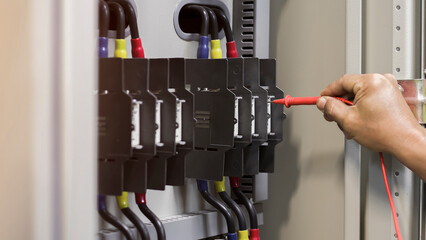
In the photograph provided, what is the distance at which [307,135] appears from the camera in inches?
54.6

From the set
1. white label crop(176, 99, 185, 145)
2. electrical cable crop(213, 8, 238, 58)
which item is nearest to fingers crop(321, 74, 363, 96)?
electrical cable crop(213, 8, 238, 58)

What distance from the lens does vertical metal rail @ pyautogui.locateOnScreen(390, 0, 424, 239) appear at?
1.23 meters

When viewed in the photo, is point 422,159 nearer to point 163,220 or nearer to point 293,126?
point 293,126

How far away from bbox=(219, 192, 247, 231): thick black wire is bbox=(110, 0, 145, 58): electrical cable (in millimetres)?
411

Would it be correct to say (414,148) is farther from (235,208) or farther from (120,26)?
(120,26)

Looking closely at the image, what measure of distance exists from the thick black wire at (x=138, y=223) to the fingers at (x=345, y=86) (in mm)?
505

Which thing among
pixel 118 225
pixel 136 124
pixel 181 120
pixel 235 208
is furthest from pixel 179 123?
pixel 235 208

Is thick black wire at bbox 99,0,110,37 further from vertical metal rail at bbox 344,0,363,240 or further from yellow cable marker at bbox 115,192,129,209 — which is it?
vertical metal rail at bbox 344,0,363,240

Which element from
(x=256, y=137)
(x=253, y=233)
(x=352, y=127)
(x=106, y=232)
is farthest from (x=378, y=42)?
(x=106, y=232)

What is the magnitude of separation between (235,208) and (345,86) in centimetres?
38

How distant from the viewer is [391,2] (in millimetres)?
1246

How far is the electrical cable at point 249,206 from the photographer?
131cm

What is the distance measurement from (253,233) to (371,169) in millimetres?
319

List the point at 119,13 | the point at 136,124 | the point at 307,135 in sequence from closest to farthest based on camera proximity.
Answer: the point at 136,124
the point at 119,13
the point at 307,135
